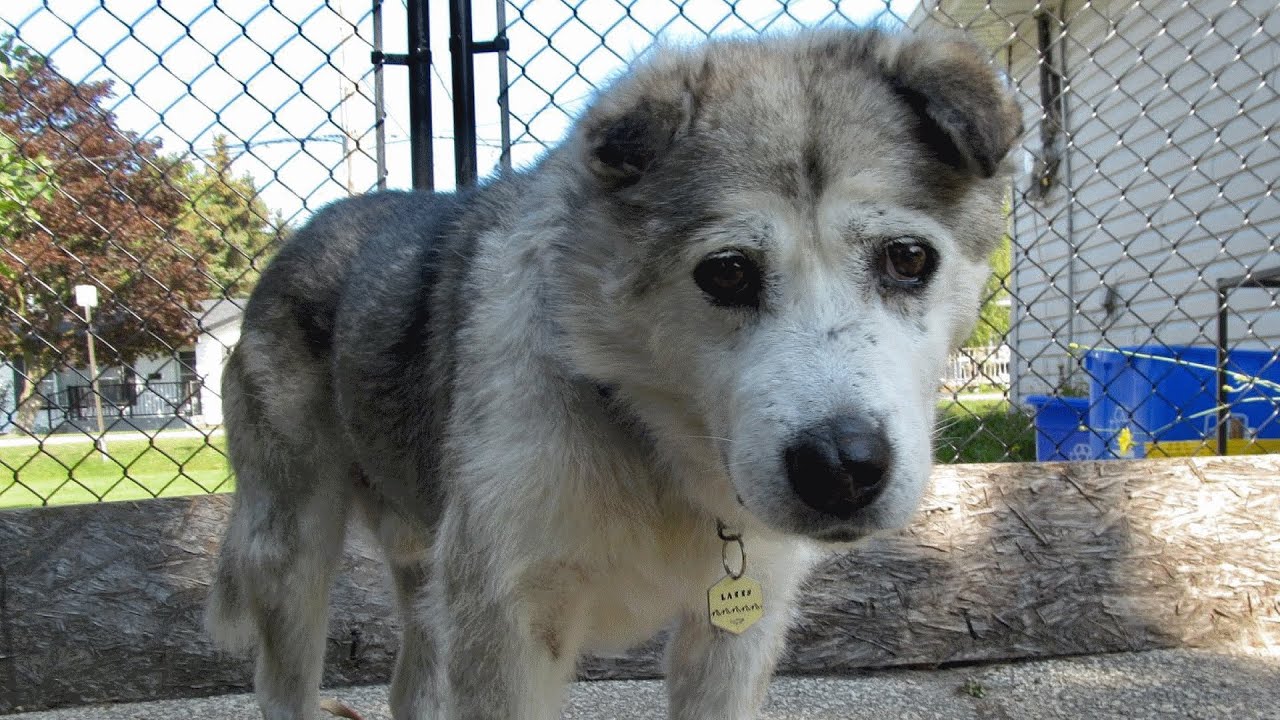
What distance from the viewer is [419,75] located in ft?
11.4

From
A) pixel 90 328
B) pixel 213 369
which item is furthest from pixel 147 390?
pixel 213 369

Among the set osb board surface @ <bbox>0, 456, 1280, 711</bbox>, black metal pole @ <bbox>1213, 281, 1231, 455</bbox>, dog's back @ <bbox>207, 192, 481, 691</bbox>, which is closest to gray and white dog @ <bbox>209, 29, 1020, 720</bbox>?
dog's back @ <bbox>207, 192, 481, 691</bbox>

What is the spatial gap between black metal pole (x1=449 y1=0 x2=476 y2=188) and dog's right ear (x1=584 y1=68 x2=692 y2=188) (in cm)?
168

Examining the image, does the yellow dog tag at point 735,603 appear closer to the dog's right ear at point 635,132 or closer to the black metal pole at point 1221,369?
the dog's right ear at point 635,132

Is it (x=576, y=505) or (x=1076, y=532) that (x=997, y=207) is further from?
(x=1076, y=532)

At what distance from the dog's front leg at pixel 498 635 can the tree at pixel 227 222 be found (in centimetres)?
189

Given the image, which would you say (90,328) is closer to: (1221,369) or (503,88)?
(503,88)

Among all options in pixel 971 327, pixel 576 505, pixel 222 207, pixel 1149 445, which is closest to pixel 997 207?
pixel 971 327

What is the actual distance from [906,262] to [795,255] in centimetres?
22

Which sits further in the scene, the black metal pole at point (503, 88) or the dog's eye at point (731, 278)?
the black metal pole at point (503, 88)

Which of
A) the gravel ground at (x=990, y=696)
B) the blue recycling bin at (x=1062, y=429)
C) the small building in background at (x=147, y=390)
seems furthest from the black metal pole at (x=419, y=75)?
the blue recycling bin at (x=1062, y=429)

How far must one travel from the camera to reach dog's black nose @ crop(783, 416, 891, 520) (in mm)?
1471

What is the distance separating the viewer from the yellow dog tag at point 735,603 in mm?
2148

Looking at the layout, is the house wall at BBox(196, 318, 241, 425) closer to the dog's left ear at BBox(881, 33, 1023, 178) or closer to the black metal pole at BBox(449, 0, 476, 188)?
the black metal pole at BBox(449, 0, 476, 188)
